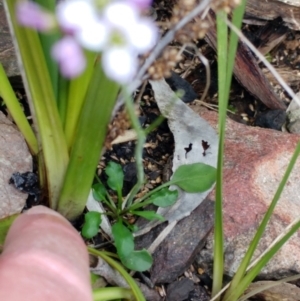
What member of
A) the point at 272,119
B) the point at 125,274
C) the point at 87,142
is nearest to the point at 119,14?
the point at 87,142

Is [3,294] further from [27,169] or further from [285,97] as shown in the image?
[285,97]

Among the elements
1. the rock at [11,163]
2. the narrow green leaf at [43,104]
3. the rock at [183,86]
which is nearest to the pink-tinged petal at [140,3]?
the narrow green leaf at [43,104]

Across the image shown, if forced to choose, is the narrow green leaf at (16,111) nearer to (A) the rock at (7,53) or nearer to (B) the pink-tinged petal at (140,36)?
(A) the rock at (7,53)

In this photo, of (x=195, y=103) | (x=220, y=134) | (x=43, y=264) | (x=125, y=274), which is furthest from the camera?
(x=195, y=103)

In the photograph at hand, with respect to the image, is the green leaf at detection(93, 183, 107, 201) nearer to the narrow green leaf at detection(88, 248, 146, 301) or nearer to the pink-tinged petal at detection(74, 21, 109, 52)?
the narrow green leaf at detection(88, 248, 146, 301)

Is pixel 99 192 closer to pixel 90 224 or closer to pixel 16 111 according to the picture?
pixel 90 224

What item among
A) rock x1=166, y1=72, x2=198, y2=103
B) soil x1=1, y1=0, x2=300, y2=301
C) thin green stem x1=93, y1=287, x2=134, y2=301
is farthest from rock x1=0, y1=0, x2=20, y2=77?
thin green stem x1=93, y1=287, x2=134, y2=301
